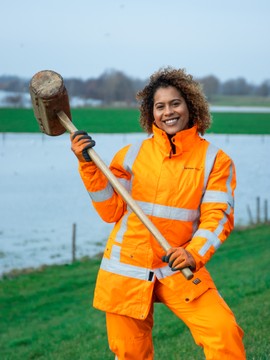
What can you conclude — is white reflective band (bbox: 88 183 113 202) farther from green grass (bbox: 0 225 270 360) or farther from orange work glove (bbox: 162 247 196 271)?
green grass (bbox: 0 225 270 360)

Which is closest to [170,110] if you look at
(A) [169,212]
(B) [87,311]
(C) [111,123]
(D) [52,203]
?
(A) [169,212]

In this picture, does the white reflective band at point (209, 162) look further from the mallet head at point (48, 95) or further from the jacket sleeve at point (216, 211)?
the mallet head at point (48, 95)

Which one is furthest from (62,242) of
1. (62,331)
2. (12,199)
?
(62,331)

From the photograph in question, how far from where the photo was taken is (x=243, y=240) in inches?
788

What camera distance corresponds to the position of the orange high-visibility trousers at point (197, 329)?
12.4ft

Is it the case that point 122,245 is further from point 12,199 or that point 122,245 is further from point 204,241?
point 12,199

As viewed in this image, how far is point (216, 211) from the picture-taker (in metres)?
3.98

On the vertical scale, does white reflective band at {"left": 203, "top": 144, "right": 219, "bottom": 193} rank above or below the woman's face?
below

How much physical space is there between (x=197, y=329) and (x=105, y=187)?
35.4 inches

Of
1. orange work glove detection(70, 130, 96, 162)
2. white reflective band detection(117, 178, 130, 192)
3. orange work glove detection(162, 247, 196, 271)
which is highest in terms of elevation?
orange work glove detection(70, 130, 96, 162)

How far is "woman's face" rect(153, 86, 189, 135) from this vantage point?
4.18 m

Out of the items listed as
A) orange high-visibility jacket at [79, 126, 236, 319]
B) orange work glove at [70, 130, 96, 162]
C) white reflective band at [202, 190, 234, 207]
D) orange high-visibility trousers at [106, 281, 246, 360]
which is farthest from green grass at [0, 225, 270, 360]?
orange work glove at [70, 130, 96, 162]

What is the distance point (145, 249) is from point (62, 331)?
689 centimetres

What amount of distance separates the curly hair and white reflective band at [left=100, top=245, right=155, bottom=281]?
868 mm
